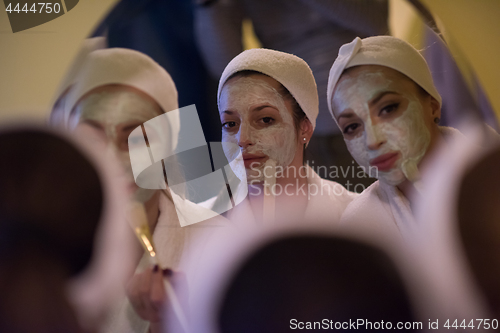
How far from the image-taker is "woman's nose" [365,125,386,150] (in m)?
0.77

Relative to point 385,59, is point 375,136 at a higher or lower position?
lower

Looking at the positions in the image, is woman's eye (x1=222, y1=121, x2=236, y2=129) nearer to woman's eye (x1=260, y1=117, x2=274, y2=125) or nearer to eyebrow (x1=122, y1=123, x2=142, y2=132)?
woman's eye (x1=260, y1=117, x2=274, y2=125)

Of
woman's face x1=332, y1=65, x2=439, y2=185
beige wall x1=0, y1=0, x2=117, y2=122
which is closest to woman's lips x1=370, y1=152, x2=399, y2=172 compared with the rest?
woman's face x1=332, y1=65, x2=439, y2=185

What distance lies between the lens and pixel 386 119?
769 millimetres

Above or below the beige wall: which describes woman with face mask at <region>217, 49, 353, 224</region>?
below

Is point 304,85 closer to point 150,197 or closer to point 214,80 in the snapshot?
point 214,80

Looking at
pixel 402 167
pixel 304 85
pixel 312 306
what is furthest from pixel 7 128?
pixel 402 167

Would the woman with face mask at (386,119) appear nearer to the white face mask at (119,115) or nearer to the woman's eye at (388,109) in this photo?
the woman's eye at (388,109)

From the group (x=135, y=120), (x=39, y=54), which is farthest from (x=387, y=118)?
(x=39, y=54)

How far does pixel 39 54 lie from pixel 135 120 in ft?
1.07

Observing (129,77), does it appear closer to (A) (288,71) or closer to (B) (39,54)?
(B) (39,54)

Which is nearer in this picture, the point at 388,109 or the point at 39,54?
the point at 388,109

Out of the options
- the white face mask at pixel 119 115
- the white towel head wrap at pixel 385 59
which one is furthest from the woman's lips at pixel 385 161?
the white face mask at pixel 119 115

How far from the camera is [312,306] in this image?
750mm
